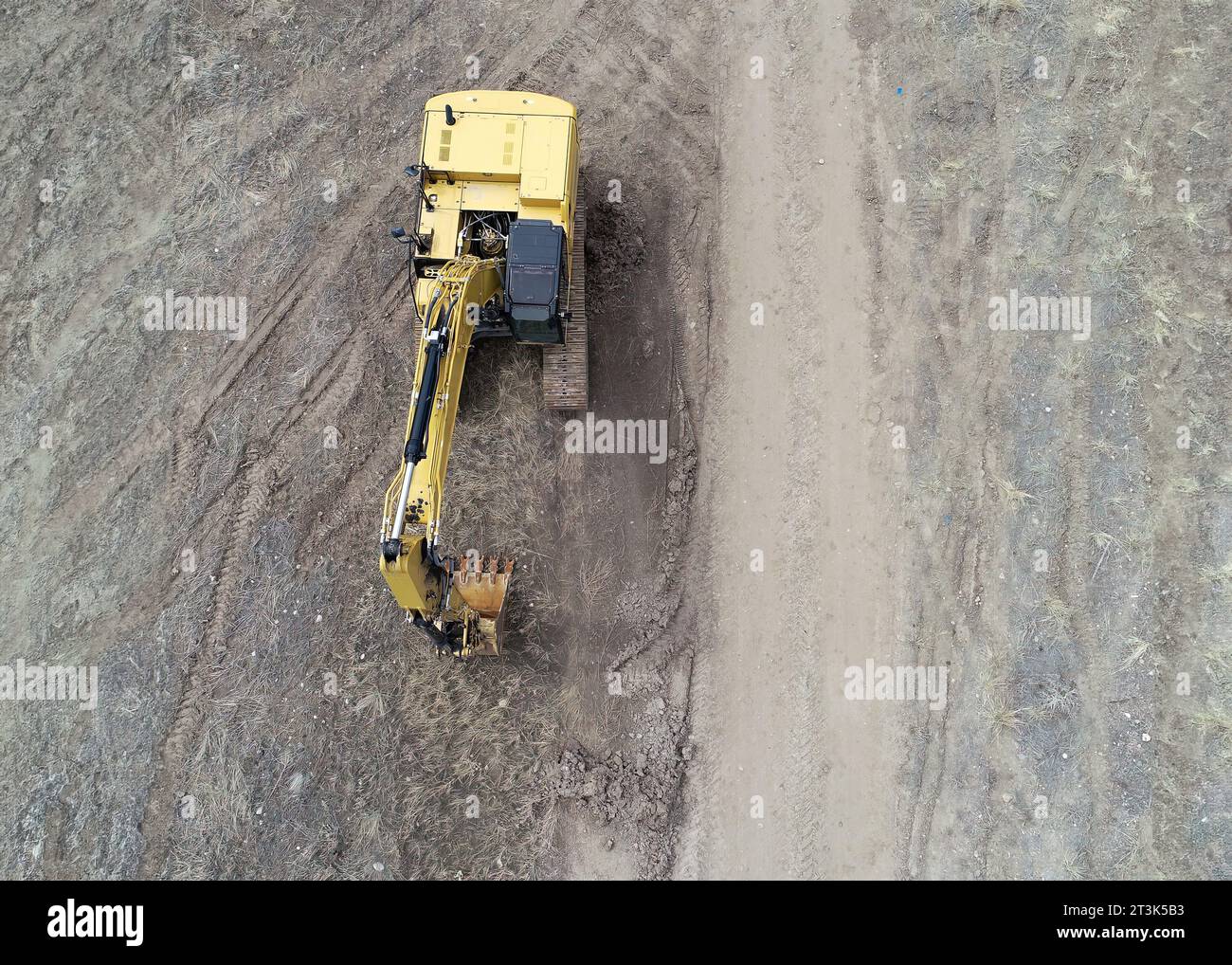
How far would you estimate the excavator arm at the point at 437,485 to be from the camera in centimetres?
1012

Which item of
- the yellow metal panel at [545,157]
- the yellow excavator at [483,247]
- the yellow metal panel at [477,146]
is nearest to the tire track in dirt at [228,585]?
the yellow excavator at [483,247]

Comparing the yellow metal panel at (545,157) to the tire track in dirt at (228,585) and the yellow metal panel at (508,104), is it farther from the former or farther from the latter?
the tire track in dirt at (228,585)

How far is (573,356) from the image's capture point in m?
13.6

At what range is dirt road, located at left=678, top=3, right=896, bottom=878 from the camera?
43.3 ft

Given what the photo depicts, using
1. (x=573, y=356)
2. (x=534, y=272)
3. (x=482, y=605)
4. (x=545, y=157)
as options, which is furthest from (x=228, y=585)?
(x=545, y=157)

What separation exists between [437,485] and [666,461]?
450cm

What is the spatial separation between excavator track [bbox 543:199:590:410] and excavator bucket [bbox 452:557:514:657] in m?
2.89

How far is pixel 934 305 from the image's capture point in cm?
1420

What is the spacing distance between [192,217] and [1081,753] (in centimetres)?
1731

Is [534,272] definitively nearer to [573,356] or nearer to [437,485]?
[573,356]

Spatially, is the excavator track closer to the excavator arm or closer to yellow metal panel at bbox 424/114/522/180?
the excavator arm

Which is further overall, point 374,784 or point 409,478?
point 374,784

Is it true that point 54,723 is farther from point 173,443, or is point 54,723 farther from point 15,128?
point 15,128
